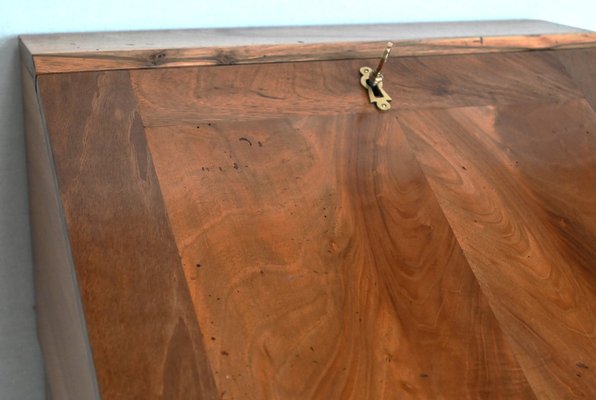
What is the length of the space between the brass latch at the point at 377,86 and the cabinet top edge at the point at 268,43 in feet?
0.09

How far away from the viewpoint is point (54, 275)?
859 mm

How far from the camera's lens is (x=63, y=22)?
0.90m

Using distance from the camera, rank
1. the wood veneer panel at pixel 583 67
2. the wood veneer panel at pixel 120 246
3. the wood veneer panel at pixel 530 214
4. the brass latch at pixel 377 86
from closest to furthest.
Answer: the wood veneer panel at pixel 120 246 < the wood veneer panel at pixel 530 214 < the brass latch at pixel 377 86 < the wood veneer panel at pixel 583 67

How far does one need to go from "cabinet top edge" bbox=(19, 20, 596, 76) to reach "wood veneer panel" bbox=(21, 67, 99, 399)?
5cm

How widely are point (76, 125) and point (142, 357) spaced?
0.81ft

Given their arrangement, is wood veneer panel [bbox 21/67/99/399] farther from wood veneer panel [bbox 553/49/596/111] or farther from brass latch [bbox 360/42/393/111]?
wood veneer panel [bbox 553/49/596/111]

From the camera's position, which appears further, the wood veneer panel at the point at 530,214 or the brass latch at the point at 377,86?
the brass latch at the point at 377,86

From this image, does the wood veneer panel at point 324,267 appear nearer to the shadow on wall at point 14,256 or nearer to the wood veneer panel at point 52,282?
the wood veneer panel at point 52,282

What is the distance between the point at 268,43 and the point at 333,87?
89 mm

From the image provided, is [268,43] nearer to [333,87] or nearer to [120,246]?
[333,87]

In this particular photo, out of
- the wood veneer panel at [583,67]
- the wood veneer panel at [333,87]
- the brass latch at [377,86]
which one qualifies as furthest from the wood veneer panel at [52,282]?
the wood veneer panel at [583,67]

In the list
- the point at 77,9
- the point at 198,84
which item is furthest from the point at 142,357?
the point at 77,9

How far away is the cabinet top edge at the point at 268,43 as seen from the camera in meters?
0.81

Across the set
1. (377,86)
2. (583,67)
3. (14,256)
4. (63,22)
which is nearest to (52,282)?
(14,256)
